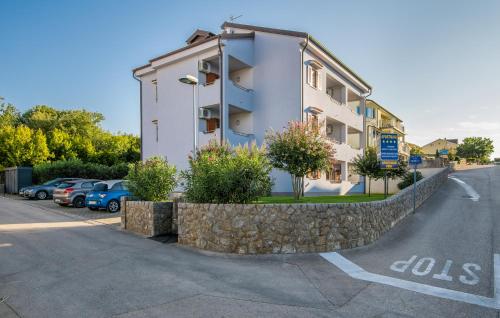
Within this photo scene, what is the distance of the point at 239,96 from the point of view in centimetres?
1895

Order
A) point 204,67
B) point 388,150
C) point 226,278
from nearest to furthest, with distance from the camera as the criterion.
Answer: point 226,278 → point 388,150 → point 204,67

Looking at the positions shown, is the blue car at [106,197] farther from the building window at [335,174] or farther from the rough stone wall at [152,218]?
the building window at [335,174]

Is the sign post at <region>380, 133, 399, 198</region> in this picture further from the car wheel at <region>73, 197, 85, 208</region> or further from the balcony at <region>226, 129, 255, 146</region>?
the car wheel at <region>73, 197, 85, 208</region>

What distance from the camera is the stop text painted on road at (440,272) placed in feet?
21.3

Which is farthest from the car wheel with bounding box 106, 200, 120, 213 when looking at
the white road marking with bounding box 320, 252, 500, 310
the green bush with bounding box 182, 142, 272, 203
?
the white road marking with bounding box 320, 252, 500, 310

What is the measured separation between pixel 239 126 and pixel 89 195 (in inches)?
381

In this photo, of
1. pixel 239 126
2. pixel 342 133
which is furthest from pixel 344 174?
pixel 239 126

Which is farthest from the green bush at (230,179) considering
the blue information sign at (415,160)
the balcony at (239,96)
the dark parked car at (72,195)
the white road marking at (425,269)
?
the dark parked car at (72,195)

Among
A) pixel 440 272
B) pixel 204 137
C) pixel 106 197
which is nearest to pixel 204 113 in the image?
pixel 204 137

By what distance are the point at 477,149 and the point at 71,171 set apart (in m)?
102

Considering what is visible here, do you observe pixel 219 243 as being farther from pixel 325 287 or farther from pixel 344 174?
pixel 344 174

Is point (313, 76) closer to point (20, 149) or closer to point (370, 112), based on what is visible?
point (370, 112)

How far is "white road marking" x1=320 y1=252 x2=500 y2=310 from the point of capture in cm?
543

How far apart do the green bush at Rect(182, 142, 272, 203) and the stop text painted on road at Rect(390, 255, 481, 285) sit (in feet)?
13.5
